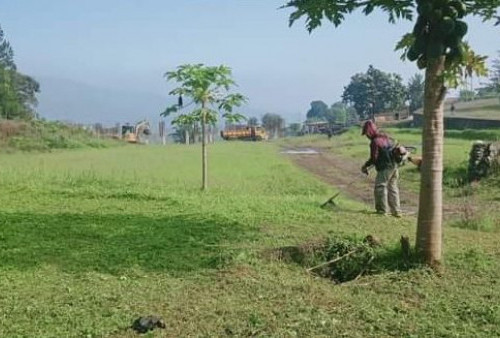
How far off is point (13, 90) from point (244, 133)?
69.3 feet

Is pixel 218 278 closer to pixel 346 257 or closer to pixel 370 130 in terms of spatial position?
pixel 346 257

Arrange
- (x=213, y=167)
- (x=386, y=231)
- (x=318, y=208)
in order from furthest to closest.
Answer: (x=213, y=167)
(x=318, y=208)
(x=386, y=231)

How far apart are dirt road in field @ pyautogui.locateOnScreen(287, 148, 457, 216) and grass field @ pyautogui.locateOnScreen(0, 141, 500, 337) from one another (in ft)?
10.7

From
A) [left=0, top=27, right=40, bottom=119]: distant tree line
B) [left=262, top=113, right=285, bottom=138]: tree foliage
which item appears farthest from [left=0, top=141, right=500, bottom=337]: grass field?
[left=262, top=113, right=285, bottom=138]: tree foliage

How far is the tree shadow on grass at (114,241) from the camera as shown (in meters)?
6.29

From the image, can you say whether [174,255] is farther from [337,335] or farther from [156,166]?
[156,166]

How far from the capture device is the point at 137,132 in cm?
5625

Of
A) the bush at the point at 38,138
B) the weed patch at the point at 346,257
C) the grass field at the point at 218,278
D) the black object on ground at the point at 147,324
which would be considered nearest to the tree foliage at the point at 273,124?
the bush at the point at 38,138

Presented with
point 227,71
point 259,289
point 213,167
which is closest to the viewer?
point 259,289

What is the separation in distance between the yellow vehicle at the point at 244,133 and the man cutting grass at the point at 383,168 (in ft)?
159

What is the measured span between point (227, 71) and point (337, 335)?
925 cm

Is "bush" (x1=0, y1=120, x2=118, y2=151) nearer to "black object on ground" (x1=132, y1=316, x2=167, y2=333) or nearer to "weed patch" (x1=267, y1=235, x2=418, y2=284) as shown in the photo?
"weed patch" (x1=267, y1=235, x2=418, y2=284)

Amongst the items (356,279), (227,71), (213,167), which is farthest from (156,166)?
(356,279)

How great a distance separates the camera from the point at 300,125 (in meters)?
74.2
